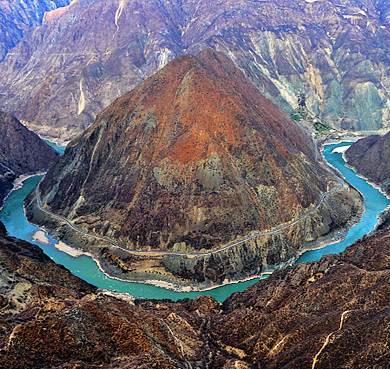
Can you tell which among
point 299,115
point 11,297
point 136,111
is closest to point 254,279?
point 11,297

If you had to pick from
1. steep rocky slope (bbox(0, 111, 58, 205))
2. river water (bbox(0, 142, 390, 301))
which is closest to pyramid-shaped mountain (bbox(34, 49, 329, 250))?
river water (bbox(0, 142, 390, 301))

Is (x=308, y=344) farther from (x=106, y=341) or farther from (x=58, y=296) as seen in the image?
(x=58, y=296)

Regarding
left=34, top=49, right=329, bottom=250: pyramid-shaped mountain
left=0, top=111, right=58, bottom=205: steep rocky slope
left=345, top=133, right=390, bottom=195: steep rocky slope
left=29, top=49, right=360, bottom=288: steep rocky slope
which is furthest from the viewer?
left=0, top=111, right=58, bottom=205: steep rocky slope

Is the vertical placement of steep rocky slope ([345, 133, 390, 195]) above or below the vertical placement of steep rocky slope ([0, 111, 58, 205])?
below

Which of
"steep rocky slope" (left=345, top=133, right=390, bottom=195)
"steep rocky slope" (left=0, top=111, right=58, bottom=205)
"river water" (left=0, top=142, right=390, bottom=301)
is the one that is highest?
"steep rocky slope" (left=0, top=111, right=58, bottom=205)

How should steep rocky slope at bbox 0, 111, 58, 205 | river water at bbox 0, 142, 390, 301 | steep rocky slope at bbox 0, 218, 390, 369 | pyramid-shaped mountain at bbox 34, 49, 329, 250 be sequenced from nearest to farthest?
steep rocky slope at bbox 0, 218, 390, 369 < river water at bbox 0, 142, 390, 301 < pyramid-shaped mountain at bbox 34, 49, 329, 250 < steep rocky slope at bbox 0, 111, 58, 205

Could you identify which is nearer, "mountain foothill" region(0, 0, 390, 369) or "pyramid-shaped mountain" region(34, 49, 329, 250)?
"mountain foothill" region(0, 0, 390, 369)

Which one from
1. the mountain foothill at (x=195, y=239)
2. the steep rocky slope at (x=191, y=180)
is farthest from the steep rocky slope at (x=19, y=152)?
the steep rocky slope at (x=191, y=180)

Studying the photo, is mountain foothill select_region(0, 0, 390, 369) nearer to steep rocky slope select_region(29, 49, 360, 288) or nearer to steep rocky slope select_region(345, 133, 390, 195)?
steep rocky slope select_region(29, 49, 360, 288)
